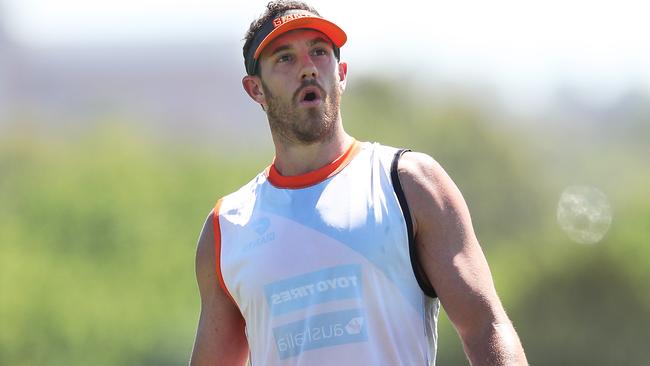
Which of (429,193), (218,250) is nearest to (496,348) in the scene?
(429,193)

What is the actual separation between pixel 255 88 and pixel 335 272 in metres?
0.97

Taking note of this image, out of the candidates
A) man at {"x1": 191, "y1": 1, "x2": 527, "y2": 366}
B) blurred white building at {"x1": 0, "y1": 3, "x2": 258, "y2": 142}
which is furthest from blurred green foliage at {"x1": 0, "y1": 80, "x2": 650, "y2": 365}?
man at {"x1": 191, "y1": 1, "x2": 527, "y2": 366}

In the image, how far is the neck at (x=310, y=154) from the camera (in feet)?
16.6

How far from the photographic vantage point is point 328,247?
4.75 meters

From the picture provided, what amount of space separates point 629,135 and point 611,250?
411 inches

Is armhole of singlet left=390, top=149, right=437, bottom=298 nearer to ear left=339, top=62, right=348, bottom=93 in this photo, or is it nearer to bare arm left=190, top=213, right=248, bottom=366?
ear left=339, top=62, right=348, bottom=93

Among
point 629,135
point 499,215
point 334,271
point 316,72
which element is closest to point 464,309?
point 334,271

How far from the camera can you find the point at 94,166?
2578cm

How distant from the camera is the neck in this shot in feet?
16.6

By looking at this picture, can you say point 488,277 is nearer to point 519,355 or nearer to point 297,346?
point 519,355

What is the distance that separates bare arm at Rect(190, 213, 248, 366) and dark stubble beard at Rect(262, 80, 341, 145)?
46cm

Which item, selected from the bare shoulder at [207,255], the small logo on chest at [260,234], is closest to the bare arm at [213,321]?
the bare shoulder at [207,255]

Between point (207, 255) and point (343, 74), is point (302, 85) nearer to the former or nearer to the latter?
point (343, 74)

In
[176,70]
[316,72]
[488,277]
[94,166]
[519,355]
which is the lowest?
[519,355]
